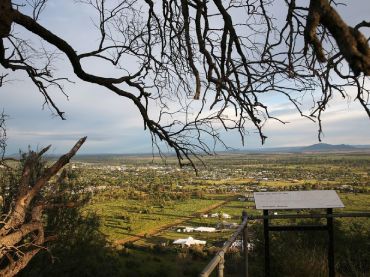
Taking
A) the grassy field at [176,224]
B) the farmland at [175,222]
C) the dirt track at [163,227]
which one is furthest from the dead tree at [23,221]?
the dirt track at [163,227]

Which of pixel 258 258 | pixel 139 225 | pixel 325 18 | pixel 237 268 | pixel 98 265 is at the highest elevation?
pixel 325 18

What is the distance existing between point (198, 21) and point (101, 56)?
5.49 feet

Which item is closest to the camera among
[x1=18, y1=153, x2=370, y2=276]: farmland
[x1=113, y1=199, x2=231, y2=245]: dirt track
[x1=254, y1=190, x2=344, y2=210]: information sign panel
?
[x1=254, y1=190, x2=344, y2=210]: information sign panel

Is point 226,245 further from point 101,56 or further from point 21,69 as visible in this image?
point 21,69

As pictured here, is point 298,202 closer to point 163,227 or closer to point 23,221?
point 23,221

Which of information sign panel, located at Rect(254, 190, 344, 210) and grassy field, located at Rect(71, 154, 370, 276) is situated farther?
grassy field, located at Rect(71, 154, 370, 276)

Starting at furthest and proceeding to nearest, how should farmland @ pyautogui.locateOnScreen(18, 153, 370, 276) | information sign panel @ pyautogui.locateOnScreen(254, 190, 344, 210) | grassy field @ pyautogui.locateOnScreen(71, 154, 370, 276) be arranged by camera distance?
1. grassy field @ pyautogui.locateOnScreen(71, 154, 370, 276)
2. farmland @ pyautogui.locateOnScreen(18, 153, 370, 276)
3. information sign panel @ pyautogui.locateOnScreen(254, 190, 344, 210)

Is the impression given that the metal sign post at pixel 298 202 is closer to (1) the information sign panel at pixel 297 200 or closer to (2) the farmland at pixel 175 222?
(1) the information sign panel at pixel 297 200

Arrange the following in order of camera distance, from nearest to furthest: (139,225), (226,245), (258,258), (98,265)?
(226,245), (258,258), (98,265), (139,225)

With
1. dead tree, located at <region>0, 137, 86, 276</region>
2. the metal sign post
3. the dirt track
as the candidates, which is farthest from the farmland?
dead tree, located at <region>0, 137, 86, 276</region>

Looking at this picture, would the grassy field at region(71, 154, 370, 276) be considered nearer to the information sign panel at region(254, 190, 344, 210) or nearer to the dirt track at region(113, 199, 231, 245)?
the dirt track at region(113, 199, 231, 245)

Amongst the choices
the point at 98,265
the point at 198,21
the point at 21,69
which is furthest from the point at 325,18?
the point at 98,265

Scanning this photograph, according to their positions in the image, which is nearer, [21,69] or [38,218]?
[21,69]

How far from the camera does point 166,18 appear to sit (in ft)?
13.1
